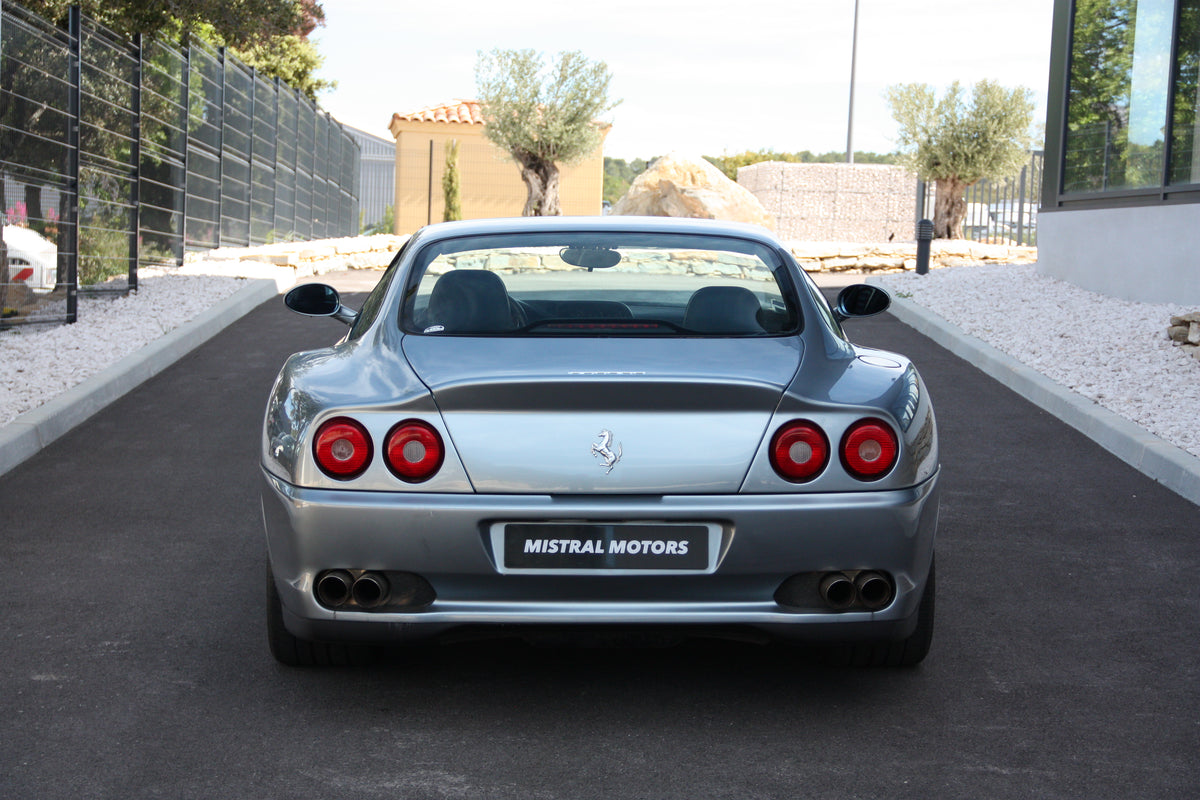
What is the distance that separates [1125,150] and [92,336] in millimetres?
10701

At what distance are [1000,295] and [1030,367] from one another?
15.3ft

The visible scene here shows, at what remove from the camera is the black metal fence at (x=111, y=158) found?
34.4 ft

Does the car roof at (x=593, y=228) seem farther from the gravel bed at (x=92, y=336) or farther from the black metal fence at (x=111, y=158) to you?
the black metal fence at (x=111, y=158)

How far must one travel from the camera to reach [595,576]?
11.2 feet

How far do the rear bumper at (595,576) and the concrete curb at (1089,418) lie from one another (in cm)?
378

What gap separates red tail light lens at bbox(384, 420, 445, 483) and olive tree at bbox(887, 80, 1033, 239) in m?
27.1

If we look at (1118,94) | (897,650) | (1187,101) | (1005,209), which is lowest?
(897,650)

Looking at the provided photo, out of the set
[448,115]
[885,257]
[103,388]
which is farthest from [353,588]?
[448,115]

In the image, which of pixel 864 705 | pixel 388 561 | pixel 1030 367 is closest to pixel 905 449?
pixel 864 705

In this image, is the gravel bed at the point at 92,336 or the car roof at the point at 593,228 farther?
the gravel bed at the point at 92,336

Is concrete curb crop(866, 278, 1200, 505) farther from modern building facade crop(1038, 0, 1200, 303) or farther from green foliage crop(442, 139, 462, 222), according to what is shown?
green foliage crop(442, 139, 462, 222)

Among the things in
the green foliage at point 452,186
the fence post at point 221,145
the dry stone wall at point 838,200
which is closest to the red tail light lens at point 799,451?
the fence post at point 221,145

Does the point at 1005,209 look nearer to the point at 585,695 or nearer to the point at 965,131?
the point at 965,131

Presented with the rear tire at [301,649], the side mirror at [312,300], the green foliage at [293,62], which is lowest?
the rear tire at [301,649]
